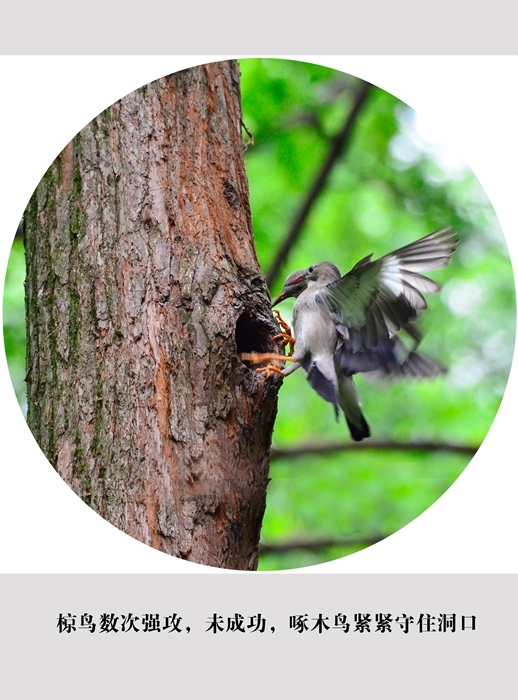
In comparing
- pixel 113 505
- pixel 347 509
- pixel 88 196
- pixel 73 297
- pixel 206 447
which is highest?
pixel 88 196

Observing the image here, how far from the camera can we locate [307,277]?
251cm

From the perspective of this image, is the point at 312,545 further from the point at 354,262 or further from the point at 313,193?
the point at 313,193

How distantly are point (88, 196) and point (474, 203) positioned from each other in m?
1.52

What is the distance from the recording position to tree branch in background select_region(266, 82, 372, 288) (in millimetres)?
3227

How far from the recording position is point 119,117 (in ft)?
6.98

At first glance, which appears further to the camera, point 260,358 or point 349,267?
point 349,267

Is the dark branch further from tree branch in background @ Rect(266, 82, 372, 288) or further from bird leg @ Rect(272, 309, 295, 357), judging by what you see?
bird leg @ Rect(272, 309, 295, 357)

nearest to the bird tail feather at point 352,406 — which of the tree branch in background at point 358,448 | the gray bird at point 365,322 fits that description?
the gray bird at point 365,322

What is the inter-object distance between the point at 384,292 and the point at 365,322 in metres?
0.12

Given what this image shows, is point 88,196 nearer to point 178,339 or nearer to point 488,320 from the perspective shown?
point 178,339

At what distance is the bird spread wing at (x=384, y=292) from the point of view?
194cm

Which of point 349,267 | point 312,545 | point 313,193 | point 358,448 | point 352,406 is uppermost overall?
point 313,193

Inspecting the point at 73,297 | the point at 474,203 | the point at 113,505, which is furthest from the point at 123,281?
the point at 474,203
